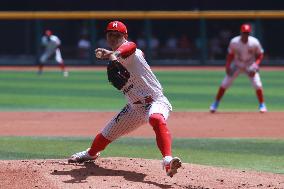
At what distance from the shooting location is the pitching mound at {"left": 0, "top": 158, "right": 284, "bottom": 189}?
731 cm

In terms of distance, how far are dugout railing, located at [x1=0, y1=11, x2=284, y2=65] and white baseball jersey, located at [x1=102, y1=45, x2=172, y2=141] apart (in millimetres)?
21231

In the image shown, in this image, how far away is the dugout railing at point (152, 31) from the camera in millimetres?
29625

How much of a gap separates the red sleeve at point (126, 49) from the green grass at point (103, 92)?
27.6ft

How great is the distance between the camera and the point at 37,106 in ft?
54.4

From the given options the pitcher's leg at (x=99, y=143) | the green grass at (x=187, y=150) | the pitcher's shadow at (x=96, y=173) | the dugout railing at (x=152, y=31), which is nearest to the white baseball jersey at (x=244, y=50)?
the green grass at (x=187, y=150)

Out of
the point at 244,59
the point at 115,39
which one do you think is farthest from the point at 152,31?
the point at 115,39

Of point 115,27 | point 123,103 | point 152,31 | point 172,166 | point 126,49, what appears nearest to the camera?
point 172,166

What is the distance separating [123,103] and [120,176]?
962 cm

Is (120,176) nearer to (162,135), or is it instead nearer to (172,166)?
(162,135)

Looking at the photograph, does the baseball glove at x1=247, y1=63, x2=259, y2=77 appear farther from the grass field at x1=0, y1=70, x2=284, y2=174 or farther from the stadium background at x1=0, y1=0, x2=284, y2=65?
the stadium background at x1=0, y1=0, x2=284, y2=65

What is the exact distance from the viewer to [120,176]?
772 cm

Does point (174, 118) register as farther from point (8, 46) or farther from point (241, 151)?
point (8, 46)

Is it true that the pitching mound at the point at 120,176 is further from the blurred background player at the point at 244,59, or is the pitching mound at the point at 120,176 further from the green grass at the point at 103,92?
the green grass at the point at 103,92
